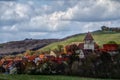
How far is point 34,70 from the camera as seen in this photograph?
537 ft

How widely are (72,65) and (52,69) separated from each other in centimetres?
822

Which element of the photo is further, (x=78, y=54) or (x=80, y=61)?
(x=78, y=54)

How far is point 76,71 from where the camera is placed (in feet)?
529

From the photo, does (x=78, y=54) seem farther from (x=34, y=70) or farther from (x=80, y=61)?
(x=34, y=70)

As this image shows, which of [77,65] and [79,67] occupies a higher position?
[77,65]

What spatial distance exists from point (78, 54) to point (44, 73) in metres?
25.5

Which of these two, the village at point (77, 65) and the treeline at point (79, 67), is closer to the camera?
the treeline at point (79, 67)

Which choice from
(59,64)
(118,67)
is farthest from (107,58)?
(59,64)

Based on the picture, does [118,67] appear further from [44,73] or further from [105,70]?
[44,73]

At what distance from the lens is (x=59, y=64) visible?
165125mm

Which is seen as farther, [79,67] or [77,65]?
[77,65]

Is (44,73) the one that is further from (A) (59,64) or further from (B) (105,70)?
(B) (105,70)

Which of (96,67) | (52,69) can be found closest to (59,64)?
(52,69)

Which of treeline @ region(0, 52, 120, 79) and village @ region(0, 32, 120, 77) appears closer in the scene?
treeline @ region(0, 52, 120, 79)
